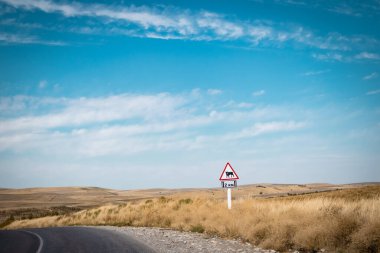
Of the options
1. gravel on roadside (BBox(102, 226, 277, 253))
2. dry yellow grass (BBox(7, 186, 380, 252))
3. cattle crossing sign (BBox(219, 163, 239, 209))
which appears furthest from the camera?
cattle crossing sign (BBox(219, 163, 239, 209))

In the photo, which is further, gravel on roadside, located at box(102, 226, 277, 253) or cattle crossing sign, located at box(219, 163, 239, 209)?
cattle crossing sign, located at box(219, 163, 239, 209)

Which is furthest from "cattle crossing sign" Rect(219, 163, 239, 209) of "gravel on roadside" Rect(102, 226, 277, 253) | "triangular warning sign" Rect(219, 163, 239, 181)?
"gravel on roadside" Rect(102, 226, 277, 253)

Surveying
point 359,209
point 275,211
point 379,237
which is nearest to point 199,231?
point 275,211

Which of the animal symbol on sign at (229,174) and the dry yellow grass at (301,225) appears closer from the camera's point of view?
the dry yellow grass at (301,225)

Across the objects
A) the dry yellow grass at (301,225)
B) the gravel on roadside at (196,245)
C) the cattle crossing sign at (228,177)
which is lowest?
the gravel on roadside at (196,245)

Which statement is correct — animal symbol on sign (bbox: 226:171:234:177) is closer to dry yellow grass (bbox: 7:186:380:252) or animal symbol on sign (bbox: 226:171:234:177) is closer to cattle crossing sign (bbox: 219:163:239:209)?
cattle crossing sign (bbox: 219:163:239:209)

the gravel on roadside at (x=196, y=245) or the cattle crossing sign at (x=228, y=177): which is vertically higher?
the cattle crossing sign at (x=228, y=177)

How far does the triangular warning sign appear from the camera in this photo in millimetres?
18000

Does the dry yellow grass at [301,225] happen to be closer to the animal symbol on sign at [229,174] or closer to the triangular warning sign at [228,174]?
the triangular warning sign at [228,174]

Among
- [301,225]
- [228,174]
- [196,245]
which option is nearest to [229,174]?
[228,174]

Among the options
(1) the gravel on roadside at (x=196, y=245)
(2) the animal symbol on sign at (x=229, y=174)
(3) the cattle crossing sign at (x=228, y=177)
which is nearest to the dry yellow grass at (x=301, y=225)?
(1) the gravel on roadside at (x=196, y=245)

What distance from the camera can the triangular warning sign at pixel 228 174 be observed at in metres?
18.0

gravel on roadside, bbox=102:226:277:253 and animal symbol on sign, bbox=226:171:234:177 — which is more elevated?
animal symbol on sign, bbox=226:171:234:177

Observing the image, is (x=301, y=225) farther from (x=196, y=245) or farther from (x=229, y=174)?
(x=229, y=174)
